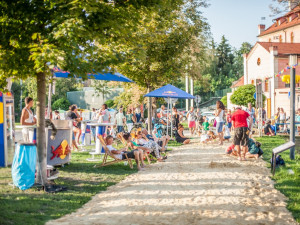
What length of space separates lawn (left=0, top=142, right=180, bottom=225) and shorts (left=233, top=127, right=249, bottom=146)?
3.73 meters

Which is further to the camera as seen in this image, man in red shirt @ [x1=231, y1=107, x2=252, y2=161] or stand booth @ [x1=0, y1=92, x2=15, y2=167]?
man in red shirt @ [x1=231, y1=107, x2=252, y2=161]

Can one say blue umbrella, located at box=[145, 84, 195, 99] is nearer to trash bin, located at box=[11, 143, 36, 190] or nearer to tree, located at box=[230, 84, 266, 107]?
trash bin, located at box=[11, 143, 36, 190]

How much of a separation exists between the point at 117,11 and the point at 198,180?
13.5ft

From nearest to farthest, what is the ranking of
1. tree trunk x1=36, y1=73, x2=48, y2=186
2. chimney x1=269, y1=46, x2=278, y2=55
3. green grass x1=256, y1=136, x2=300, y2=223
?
1. green grass x1=256, y1=136, x2=300, y2=223
2. tree trunk x1=36, y1=73, x2=48, y2=186
3. chimney x1=269, y1=46, x2=278, y2=55

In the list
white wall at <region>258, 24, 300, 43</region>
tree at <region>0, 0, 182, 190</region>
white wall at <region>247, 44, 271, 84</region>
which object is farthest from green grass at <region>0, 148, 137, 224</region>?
white wall at <region>258, 24, 300, 43</region>

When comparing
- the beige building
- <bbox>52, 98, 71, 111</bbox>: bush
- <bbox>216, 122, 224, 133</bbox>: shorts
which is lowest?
<bbox>216, 122, 224, 133</bbox>: shorts

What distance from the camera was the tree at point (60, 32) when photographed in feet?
21.2

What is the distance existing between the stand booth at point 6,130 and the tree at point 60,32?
3042 mm

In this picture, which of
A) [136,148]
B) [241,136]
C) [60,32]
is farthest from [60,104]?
Answer: [60,32]

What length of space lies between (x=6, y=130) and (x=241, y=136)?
281 inches

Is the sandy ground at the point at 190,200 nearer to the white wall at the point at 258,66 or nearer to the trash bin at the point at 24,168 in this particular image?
the trash bin at the point at 24,168

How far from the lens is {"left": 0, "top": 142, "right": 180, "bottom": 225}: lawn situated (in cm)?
558

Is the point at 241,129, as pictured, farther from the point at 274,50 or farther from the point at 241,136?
the point at 274,50

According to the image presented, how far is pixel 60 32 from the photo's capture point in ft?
21.0
